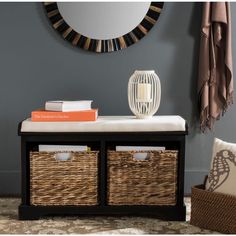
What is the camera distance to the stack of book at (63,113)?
266cm

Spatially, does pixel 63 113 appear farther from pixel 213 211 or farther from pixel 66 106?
pixel 213 211

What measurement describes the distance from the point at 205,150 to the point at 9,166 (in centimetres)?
138

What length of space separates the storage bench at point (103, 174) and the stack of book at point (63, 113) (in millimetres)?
43

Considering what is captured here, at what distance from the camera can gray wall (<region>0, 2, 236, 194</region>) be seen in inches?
125

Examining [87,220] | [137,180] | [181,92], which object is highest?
[181,92]

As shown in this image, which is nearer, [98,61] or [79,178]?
[79,178]

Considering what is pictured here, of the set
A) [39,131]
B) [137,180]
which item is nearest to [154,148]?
[137,180]

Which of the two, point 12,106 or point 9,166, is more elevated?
point 12,106

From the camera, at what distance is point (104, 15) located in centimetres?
312

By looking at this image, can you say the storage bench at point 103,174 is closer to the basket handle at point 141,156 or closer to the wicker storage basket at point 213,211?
the basket handle at point 141,156

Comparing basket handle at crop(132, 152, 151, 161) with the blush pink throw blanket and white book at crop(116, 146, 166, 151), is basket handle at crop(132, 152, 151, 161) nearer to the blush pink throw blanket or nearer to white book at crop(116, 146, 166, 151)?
white book at crop(116, 146, 166, 151)

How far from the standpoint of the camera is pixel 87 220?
2678 mm

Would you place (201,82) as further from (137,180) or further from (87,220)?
(87,220)

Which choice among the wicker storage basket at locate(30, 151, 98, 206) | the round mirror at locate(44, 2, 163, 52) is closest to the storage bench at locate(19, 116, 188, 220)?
the wicker storage basket at locate(30, 151, 98, 206)
